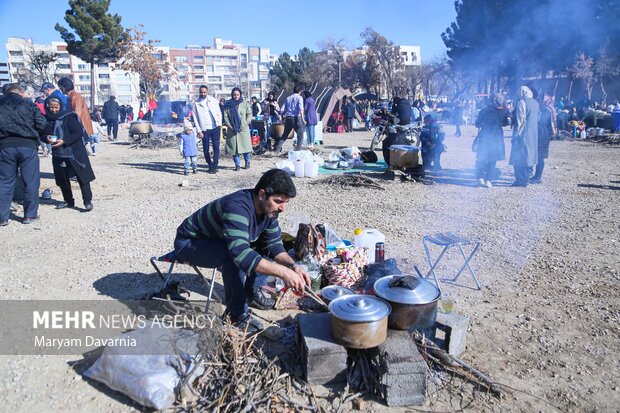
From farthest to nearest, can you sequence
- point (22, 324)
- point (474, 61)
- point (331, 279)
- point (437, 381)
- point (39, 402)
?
point (474, 61)
point (331, 279)
point (22, 324)
point (437, 381)
point (39, 402)

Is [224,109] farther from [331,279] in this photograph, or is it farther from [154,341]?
[154,341]

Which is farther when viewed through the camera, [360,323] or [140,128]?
[140,128]

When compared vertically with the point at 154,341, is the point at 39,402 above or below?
below

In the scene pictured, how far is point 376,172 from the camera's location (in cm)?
969

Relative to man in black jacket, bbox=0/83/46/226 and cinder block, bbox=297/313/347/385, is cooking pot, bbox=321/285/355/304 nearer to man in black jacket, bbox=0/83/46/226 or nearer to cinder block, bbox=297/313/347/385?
cinder block, bbox=297/313/347/385

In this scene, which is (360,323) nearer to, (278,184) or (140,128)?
(278,184)

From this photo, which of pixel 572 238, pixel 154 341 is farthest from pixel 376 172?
pixel 154 341

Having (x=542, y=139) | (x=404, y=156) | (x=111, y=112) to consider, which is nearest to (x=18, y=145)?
(x=404, y=156)

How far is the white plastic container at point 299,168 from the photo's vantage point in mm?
9188

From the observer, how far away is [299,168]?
9203 millimetres

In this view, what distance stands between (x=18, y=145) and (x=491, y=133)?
7774 mm

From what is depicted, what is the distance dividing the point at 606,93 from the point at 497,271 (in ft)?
92.1

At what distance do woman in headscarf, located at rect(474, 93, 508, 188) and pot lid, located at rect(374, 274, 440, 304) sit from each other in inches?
236

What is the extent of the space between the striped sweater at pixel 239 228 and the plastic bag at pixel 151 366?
603mm
